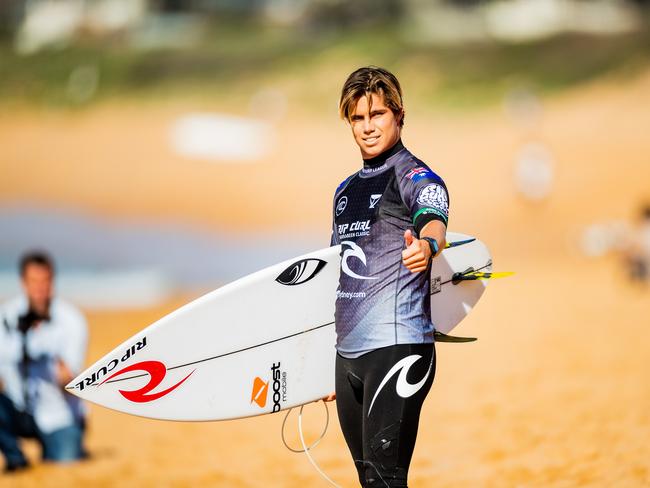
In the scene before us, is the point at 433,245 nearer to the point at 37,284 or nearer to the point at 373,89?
the point at 373,89

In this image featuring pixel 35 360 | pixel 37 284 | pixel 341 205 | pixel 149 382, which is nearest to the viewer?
pixel 341 205

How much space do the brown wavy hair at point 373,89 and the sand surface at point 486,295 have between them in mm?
2576

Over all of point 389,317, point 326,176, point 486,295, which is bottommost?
point 389,317

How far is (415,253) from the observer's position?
241 cm

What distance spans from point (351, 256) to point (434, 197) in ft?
1.04

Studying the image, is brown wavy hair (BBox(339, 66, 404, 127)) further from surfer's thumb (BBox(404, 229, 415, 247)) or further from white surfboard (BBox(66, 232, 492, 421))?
white surfboard (BBox(66, 232, 492, 421))

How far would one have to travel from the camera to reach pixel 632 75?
29188mm

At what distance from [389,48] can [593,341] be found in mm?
25105

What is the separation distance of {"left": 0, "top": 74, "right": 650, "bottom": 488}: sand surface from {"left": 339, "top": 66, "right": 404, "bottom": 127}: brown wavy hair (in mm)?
2576

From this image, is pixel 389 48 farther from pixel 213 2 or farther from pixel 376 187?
pixel 376 187

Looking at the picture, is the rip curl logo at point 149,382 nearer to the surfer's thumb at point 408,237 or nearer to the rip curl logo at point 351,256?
the rip curl logo at point 351,256

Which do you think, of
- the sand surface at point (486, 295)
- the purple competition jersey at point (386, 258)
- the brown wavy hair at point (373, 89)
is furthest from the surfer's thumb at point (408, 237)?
the sand surface at point (486, 295)

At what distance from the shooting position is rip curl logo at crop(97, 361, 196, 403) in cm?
320

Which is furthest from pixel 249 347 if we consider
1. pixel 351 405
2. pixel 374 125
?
pixel 374 125
